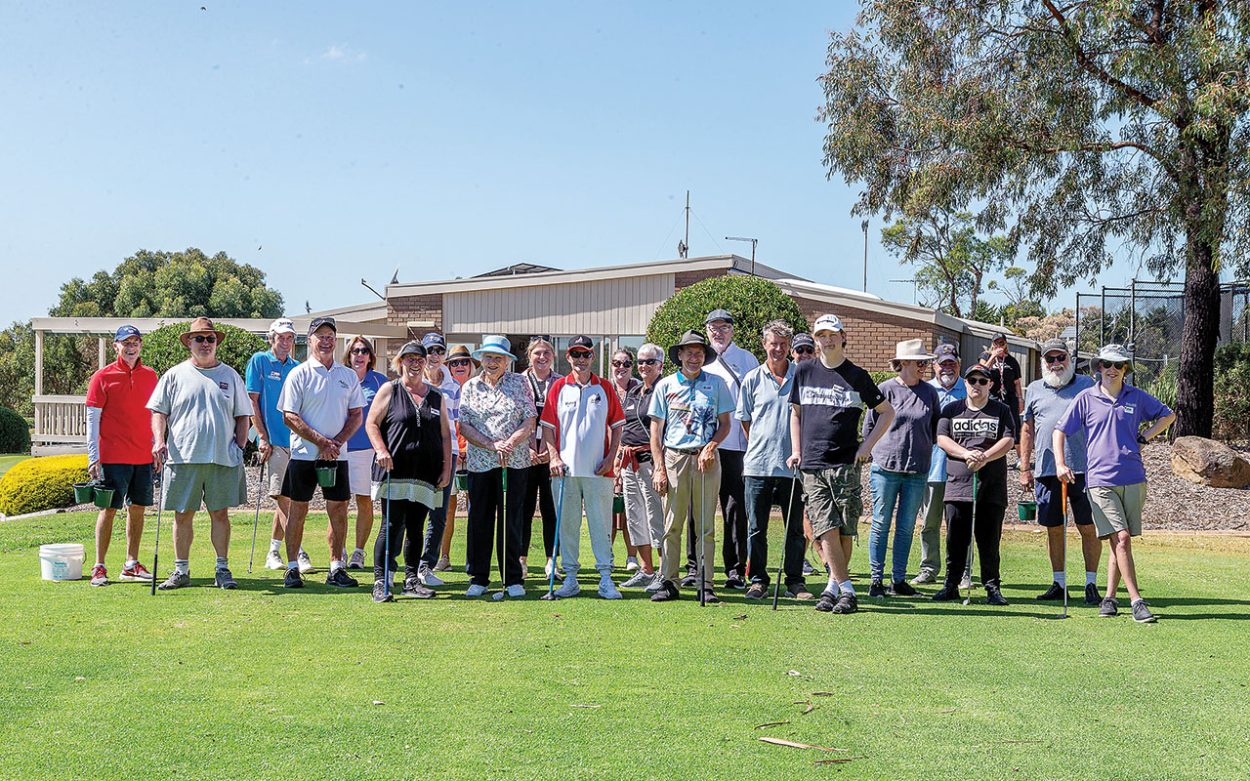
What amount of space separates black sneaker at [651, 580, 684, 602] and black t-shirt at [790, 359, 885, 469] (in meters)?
1.25

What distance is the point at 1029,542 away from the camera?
11914 millimetres

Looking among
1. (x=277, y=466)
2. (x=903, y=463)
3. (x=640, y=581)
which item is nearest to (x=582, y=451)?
(x=640, y=581)

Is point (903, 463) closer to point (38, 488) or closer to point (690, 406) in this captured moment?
point (690, 406)

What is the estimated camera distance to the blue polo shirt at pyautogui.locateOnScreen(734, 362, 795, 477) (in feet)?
26.1

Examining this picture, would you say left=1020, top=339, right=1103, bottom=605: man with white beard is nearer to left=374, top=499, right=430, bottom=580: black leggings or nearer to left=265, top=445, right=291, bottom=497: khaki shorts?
left=374, top=499, right=430, bottom=580: black leggings

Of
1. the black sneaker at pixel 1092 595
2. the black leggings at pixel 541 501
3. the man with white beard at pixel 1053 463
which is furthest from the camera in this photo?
the black leggings at pixel 541 501

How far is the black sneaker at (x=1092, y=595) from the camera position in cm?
819

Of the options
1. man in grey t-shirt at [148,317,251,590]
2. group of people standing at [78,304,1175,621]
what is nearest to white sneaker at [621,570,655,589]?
group of people standing at [78,304,1175,621]

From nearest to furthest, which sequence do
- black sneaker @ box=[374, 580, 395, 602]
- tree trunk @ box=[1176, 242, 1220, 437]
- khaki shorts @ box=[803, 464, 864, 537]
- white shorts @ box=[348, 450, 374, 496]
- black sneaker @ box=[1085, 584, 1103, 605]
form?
1. khaki shorts @ box=[803, 464, 864, 537]
2. black sneaker @ box=[374, 580, 395, 602]
3. black sneaker @ box=[1085, 584, 1103, 605]
4. white shorts @ box=[348, 450, 374, 496]
5. tree trunk @ box=[1176, 242, 1220, 437]

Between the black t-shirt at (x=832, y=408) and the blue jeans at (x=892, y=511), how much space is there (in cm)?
89

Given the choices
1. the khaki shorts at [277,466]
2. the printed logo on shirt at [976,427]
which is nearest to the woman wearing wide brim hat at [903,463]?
the printed logo on shirt at [976,427]

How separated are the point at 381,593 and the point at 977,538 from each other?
4262 millimetres

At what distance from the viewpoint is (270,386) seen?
9039 millimetres

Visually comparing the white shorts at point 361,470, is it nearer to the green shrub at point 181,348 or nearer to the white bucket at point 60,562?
the white bucket at point 60,562
